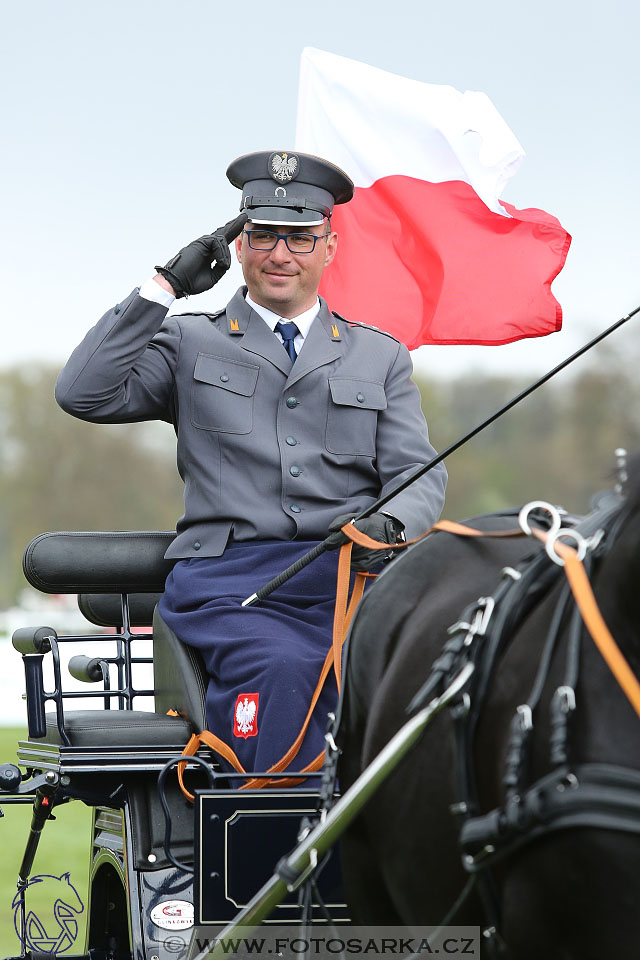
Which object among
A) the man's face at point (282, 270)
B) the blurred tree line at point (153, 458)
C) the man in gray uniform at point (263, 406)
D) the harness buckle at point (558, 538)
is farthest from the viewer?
the blurred tree line at point (153, 458)

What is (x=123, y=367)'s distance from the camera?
301cm

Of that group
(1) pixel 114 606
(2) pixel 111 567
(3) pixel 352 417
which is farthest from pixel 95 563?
(3) pixel 352 417

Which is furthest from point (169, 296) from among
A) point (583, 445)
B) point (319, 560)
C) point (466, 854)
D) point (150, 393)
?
point (583, 445)

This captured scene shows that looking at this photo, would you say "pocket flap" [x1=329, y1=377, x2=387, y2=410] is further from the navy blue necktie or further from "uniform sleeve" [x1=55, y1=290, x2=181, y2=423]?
"uniform sleeve" [x1=55, y1=290, x2=181, y2=423]

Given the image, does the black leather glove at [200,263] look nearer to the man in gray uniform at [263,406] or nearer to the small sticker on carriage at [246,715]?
the man in gray uniform at [263,406]

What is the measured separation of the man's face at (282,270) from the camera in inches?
122

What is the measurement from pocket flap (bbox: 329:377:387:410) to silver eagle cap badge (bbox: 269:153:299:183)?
53 cm

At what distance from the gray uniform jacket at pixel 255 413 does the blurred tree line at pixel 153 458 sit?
32.6 metres

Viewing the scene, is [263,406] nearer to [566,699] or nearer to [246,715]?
[246,715]

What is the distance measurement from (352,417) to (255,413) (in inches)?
9.9

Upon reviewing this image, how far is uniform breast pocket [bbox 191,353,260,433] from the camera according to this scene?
3082 millimetres

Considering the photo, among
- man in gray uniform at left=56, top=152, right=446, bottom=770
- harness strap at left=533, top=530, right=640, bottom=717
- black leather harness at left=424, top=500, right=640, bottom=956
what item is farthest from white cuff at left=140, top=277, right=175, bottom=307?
harness strap at left=533, top=530, right=640, bottom=717

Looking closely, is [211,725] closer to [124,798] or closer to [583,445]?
[124,798]

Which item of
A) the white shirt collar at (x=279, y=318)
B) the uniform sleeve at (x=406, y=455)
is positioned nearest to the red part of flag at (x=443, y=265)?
the uniform sleeve at (x=406, y=455)
